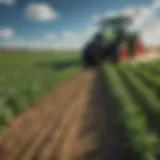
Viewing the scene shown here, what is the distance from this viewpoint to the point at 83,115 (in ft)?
10.6

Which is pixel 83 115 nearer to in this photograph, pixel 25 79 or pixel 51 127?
pixel 51 127

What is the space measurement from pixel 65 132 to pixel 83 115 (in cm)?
49

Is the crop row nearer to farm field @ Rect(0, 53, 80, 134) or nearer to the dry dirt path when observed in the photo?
the dry dirt path

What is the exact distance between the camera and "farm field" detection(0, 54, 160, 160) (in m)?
2.40

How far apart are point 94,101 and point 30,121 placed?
869 mm

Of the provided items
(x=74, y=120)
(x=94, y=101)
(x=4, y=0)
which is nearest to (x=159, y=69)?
(x=94, y=101)

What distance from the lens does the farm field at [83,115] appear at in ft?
7.87

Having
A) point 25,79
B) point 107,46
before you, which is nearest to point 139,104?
point 25,79

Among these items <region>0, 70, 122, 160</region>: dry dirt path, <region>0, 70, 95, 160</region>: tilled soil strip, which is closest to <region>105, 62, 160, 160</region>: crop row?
<region>0, 70, 122, 160</region>: dry dirt path

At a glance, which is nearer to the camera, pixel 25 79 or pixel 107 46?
pixel 25 79

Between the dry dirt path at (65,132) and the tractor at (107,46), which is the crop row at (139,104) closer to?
the dry dirt path at (65,132)

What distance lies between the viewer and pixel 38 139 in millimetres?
2668

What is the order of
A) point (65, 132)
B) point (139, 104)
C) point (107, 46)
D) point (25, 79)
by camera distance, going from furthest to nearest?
point (107, 46) < point (25, 79) < point (139, 104) < point (65, 132)

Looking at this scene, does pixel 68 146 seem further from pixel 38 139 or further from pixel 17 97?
pixel 17 97
